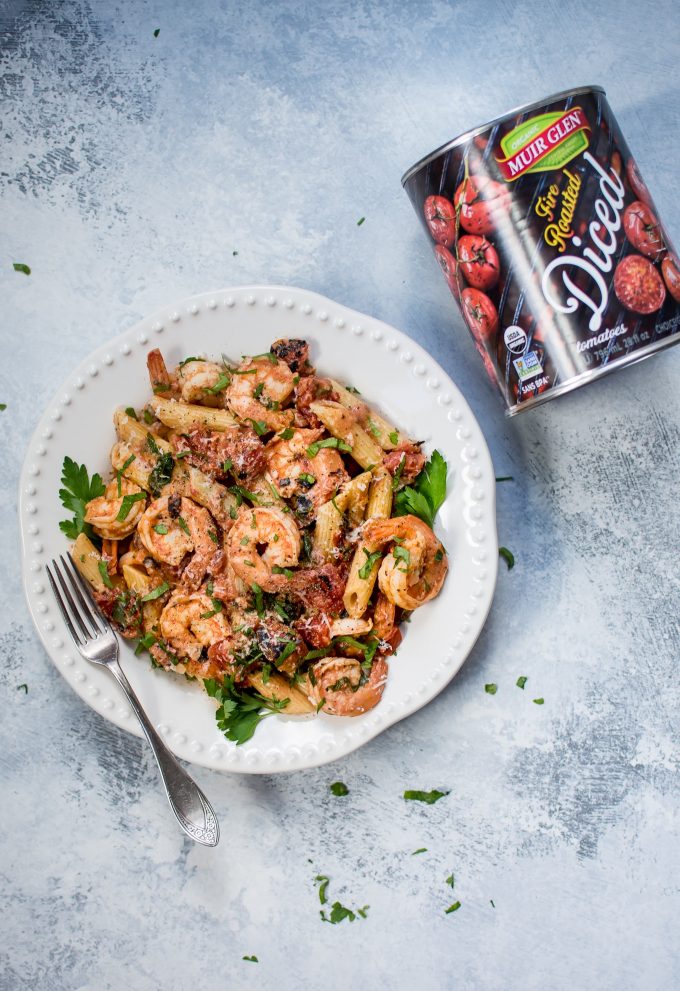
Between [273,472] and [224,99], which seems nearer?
[273,472]

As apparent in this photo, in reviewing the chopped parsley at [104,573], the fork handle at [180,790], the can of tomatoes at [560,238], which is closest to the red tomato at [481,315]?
the can of tomatoes at [560,238]

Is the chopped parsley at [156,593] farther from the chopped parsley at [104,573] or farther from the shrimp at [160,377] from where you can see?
the shrimp at [160,377]

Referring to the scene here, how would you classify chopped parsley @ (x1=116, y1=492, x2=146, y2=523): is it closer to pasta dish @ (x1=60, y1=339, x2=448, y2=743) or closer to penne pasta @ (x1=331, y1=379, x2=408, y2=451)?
pasta dish @ (x1=60, y1=339, x2=448, y2=743)

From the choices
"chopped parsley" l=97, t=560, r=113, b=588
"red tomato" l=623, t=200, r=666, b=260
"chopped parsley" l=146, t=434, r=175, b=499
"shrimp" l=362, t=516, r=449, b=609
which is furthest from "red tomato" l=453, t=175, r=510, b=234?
"chopped parsley" l=97, t=560, r=113, b=588

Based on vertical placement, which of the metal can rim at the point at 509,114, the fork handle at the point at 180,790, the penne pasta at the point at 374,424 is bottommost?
the fork handle at the point at 180,790

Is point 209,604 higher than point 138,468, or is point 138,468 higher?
point 138,468

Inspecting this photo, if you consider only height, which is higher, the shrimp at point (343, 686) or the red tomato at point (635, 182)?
the red tomato at point (635, 182)

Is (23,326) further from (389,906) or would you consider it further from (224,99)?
(389,906)

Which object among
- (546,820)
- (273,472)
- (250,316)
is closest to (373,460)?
(273,472)
